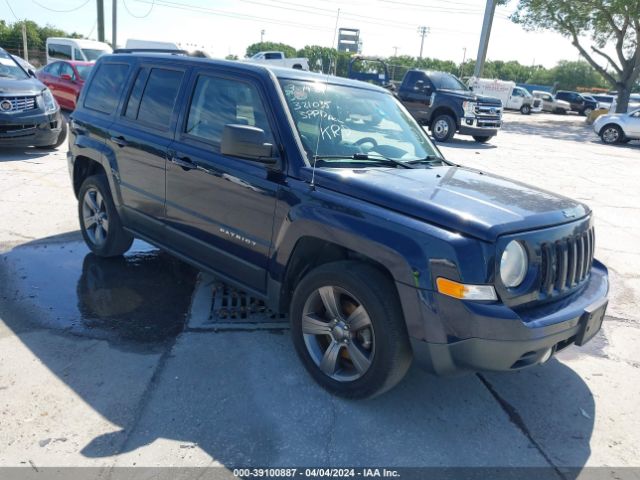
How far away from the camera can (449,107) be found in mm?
15930

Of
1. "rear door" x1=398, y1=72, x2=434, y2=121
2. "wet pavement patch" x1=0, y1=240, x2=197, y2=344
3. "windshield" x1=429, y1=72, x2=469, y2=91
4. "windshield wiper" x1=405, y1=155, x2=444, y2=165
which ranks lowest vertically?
"wet pavement patch" x1=0, y1=240, x2=197, y2=344

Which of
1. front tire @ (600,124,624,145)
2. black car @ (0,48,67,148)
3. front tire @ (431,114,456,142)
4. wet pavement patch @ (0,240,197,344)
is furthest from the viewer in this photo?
front tire @ (600,124,624,145)

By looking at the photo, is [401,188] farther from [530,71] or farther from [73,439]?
[530,71]

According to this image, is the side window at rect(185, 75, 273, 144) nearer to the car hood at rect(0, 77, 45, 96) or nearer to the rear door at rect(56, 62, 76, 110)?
the car hood at rect(0, 77, 45, 96)

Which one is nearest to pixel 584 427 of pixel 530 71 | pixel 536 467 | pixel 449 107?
pixel 536 467

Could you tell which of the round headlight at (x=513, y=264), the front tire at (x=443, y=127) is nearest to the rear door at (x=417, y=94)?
the front tire at (x=443, y=127)

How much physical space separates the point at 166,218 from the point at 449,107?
43.6ft

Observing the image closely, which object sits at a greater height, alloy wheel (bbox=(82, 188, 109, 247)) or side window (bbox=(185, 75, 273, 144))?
side window (bbox=(185, 75, 273, 144))

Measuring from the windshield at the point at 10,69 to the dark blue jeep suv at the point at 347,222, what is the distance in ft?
23.6

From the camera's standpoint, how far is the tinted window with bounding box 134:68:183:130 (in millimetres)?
4160

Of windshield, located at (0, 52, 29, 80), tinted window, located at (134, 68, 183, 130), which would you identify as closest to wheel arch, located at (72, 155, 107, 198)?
tinted window, located at (134, 68, 183, 130)

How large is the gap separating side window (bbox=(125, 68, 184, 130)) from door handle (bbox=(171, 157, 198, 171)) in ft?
1.08

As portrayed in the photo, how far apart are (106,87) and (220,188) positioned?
82.8 inches

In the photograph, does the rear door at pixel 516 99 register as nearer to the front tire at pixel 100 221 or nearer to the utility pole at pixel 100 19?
the utility pole at pixel 100 19
